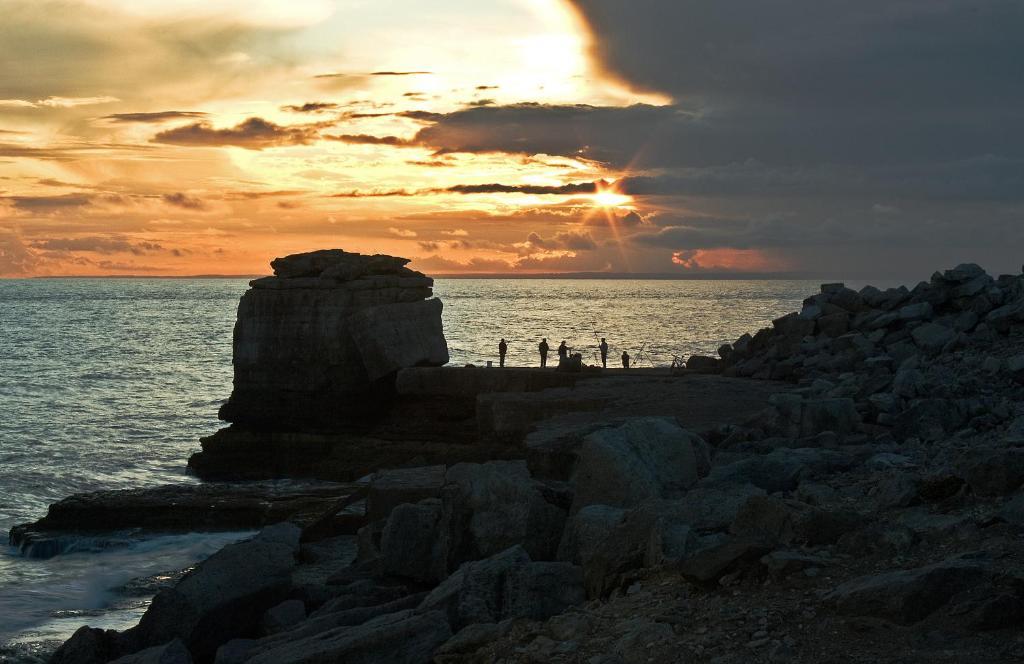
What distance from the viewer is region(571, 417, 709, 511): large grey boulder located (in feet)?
26.9

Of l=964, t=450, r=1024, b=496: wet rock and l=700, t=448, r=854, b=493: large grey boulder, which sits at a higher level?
l=964, t=450, r=1024, b=496: wet rock

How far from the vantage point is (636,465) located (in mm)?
8344

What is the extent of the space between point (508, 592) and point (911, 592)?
2.69 m

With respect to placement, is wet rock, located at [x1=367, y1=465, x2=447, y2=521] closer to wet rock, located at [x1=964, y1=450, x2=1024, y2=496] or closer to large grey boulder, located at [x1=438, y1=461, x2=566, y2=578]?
large grey boulder, located at [x1=438, y1=461, x2=566, y2=578]

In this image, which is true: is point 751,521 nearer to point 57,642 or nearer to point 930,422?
point 930,422

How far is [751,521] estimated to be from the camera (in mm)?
6246

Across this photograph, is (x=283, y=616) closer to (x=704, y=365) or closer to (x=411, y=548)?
(x=411, y=548)

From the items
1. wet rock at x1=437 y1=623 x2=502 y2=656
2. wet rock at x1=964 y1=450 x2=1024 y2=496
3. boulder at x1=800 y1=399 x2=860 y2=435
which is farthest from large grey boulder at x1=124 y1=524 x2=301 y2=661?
wet rock at x1=964 y1=450 x2=1024 y2=496

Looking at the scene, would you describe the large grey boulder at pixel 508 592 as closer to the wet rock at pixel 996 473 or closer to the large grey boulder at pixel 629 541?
the large grey boulder at pixel 629 541

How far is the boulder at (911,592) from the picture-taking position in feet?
15.8

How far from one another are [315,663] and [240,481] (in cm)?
1566

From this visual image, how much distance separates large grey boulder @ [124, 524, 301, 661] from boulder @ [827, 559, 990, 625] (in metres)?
5.89

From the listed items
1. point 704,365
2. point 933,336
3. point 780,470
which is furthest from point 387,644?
point 704,365

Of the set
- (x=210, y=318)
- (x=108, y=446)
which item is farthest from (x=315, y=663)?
(x=210, y=318)
